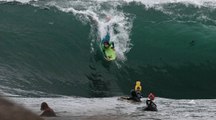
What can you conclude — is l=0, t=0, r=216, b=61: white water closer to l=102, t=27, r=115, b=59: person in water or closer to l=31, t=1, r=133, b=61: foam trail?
l=31, t=1, r=133, b=61: foam trail

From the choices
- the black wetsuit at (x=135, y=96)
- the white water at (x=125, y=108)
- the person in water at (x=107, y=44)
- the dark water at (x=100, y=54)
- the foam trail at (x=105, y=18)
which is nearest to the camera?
the white water at (x=125, y=108)

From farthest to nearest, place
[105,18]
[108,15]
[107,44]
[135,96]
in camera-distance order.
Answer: [108,15] < [105,18] < [107,44] < [135,96]

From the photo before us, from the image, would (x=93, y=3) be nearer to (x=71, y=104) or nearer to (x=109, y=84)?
(x=109, y=84)

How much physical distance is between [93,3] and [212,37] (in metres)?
8.24

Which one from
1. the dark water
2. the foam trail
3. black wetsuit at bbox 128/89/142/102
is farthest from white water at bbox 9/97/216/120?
the foam trail

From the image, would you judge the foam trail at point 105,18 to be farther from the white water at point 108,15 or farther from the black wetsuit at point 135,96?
the black wetsuit at point 135,96

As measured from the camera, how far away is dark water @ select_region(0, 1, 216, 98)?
21406 mm

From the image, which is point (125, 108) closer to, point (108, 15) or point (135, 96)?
point (135, 96)

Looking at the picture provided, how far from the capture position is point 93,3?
97.2ft

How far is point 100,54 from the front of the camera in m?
24.8

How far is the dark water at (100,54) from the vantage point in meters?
21.4

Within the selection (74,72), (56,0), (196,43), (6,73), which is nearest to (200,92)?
(196,43)

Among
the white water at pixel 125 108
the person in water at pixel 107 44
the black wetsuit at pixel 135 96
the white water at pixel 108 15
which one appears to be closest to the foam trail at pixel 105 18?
the white water at pixel 108 15

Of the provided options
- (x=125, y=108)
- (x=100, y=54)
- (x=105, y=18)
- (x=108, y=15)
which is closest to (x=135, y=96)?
(x=125, y=108)
